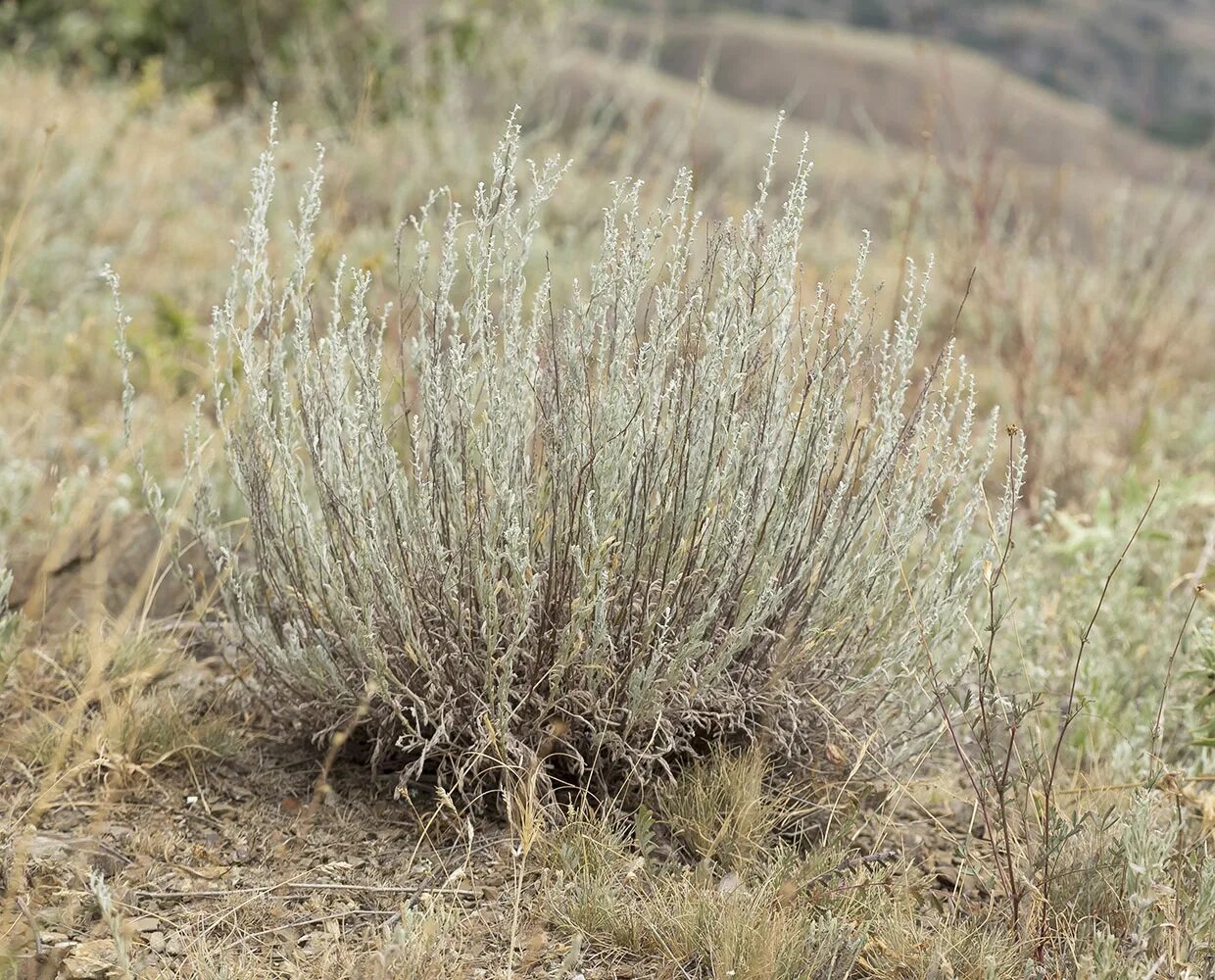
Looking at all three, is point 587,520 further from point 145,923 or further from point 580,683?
point 145,923

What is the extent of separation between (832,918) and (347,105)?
22.3 feet

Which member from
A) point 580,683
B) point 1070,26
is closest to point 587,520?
point 580,683

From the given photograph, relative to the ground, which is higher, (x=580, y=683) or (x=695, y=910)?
(x=580, y=683)

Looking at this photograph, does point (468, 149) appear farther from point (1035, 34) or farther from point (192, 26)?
point (1035, 34)

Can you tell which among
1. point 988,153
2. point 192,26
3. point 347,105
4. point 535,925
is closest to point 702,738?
point 535,925

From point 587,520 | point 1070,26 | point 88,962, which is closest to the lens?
point 88,962

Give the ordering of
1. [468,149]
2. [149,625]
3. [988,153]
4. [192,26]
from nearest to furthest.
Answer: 1. [149,625]
2. [988,153]
3. [468,149]
4. [192,26]

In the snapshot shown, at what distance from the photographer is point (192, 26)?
922 centimetres

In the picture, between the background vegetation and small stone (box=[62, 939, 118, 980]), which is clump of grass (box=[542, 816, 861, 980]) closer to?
the background vegetation

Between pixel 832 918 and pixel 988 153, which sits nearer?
pixel 832 918

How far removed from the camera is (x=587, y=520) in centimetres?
219

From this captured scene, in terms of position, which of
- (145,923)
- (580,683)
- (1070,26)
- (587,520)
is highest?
(1070,26)

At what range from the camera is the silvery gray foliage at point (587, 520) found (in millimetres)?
2201

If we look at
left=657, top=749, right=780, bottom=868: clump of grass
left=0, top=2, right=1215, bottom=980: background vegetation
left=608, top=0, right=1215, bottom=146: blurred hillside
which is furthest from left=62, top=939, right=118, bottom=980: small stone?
left=608, top=0, right=1215, bottom=146: blurred hillside
